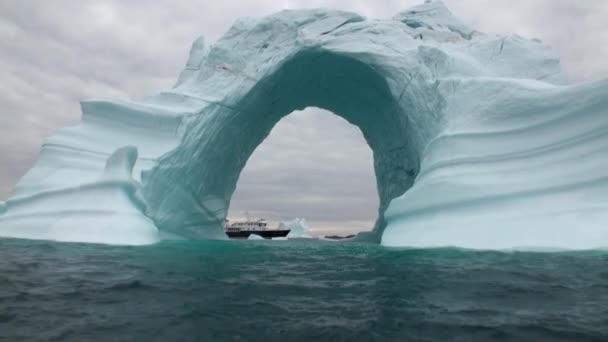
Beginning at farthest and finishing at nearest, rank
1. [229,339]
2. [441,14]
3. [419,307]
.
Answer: [441,14], [419,307], [229,339]

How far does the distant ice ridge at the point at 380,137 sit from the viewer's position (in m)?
7.60

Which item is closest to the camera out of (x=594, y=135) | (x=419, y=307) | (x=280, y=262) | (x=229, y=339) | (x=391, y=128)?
(x=229, y=339)

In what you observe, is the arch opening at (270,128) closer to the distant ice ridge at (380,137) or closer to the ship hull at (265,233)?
the distant ice ridge at (380,137)

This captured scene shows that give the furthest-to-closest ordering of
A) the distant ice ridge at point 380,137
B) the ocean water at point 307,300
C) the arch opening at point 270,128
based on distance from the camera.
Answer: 1. the arch opening at point 270,128
2. the distant ice ridge at point 380,137
3. the ocean water at point 307,300

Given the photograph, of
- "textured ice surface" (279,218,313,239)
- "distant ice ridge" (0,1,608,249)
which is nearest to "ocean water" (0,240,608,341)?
"distant ice ridge" (0,1,608,249)

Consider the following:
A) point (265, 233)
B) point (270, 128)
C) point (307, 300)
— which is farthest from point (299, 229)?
point (307, 300)

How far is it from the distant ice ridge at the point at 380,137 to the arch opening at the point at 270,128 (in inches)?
2.4

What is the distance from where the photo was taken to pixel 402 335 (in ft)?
9.18

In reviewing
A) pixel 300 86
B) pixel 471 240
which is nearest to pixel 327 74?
pixel 300 86

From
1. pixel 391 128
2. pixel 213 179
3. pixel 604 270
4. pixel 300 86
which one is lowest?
pixel 604 270

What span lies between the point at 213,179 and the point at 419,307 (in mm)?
11867

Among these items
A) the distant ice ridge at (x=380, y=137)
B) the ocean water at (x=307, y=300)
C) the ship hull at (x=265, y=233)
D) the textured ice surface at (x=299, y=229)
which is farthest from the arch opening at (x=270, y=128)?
the ship hull at (x=265, y=233)

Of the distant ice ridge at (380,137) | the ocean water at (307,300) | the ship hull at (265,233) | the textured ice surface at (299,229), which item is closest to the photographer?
the ocean water at (307,300)

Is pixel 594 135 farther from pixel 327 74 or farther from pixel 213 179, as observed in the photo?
pixel 213 179
